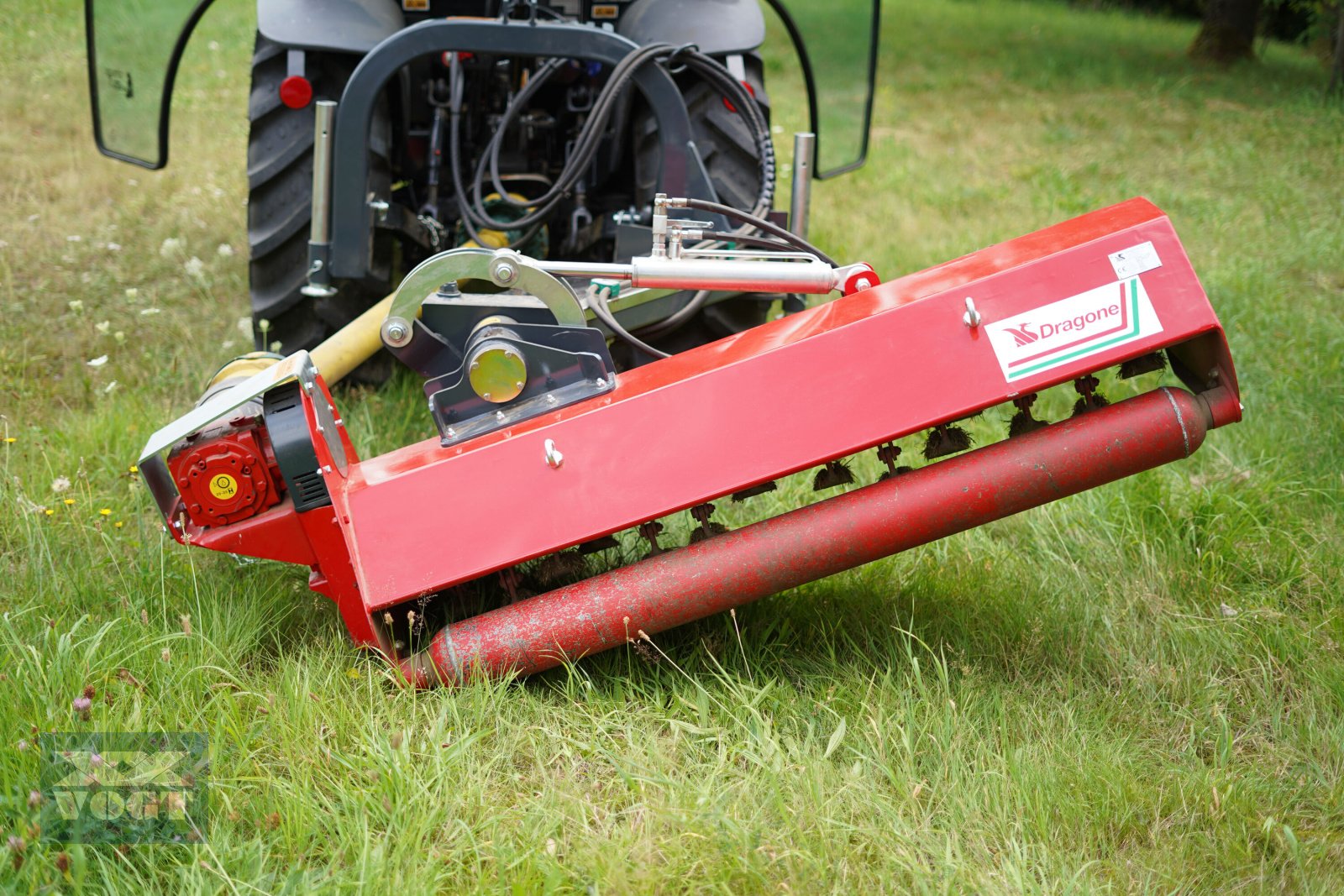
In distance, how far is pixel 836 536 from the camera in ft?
6.35

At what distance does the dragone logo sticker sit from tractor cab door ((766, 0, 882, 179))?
190 cm

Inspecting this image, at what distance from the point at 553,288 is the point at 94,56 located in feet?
6.69

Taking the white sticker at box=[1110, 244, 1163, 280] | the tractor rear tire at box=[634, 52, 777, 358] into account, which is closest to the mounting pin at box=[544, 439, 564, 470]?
the white sticker at box=[1110, 244, 1163, 280]

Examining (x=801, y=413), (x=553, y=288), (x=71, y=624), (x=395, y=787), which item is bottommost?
(x=395, y=787)

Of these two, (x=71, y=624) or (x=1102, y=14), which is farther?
(x=1102, y=14)

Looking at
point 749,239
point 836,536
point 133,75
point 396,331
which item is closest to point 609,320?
point 749,239

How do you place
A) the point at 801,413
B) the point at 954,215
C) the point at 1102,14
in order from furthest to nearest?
the point at 1102,14
the point at 954,215
the point at 801,413

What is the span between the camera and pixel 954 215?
17.4 ft

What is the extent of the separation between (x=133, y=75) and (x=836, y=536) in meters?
2.69

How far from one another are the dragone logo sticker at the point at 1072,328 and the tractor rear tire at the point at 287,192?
168 centimetres

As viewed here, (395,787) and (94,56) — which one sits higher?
(94,56)

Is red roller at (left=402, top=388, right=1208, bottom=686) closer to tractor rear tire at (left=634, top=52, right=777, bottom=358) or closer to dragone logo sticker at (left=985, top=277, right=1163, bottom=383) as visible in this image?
dragone logo sticker at (left=985, top=277, right=1163, bottom=383)

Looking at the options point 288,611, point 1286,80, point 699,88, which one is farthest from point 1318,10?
point 288,611

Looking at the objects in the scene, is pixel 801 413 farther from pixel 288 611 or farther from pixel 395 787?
pixel 288 611
